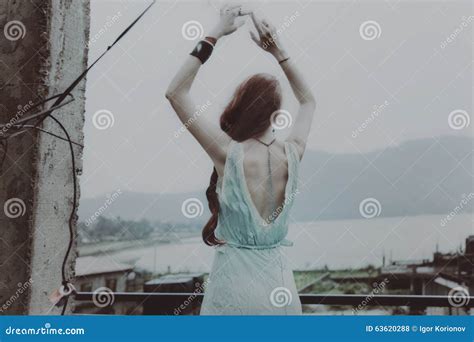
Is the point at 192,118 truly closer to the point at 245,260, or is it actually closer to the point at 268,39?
the point at 268,39

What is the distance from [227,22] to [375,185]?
946 mm

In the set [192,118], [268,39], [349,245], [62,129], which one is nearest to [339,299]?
[349,245]

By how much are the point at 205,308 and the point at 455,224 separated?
110 centimetres

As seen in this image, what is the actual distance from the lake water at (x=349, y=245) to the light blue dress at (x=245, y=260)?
0.10m

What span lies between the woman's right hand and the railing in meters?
1.03

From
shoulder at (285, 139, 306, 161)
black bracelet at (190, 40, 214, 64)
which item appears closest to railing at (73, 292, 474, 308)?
shoulder at (285, 139, 306, 161)

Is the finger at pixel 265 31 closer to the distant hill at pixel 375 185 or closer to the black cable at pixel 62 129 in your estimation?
the distant hill at pixel 375 185

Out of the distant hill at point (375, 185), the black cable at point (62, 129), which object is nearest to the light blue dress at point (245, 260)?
the distant hill at point (375, 185)

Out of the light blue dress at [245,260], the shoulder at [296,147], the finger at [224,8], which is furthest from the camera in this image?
the finger at [224,8]

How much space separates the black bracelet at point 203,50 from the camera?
6.67ft

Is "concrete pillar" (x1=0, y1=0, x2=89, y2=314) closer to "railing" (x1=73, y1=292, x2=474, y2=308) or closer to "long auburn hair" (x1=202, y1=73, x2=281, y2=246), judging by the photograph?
"railing" (x1=73, y1=292, x2=474, y2=308)

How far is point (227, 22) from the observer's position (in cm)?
210
